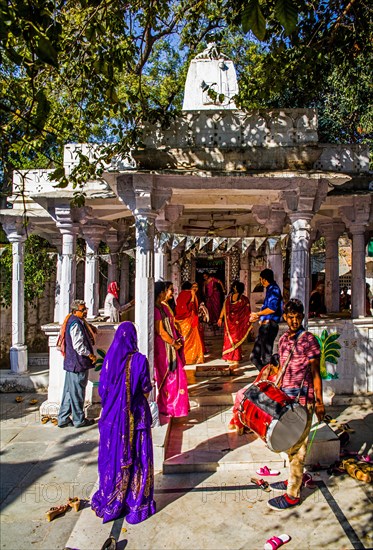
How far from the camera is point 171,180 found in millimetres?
6078

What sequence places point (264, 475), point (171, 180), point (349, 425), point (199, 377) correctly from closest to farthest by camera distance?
point (264, 475) < point (171, 180) < point (349, 425) < point (199, 377)

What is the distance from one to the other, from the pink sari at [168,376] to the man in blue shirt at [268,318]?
4.12ft

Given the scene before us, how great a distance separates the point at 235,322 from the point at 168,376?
325 cm

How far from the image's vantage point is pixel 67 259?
8.38 m

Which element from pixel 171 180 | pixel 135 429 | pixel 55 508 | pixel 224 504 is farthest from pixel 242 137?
pixel 55 508

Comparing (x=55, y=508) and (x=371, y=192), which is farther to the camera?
(x=371, y=192)

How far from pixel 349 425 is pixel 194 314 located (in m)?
3.95

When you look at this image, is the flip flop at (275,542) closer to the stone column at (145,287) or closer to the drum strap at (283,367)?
the drum strap at (283,367)

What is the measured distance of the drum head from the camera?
13.7 feet

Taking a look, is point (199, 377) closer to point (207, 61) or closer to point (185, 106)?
point (185, 106)

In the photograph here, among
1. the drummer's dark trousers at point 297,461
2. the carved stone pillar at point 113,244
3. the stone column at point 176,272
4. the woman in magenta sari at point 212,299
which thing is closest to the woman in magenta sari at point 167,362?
the drummer's dark trousers at point 297,461

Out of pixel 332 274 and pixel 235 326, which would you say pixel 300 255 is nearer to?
pixel 235 326

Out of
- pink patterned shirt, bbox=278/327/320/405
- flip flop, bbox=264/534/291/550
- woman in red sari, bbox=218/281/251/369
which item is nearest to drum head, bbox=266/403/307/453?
pink patterned shirt, bbox=278/327/320/405

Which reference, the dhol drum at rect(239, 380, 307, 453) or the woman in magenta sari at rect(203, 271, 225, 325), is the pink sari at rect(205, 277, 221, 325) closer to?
the woman in magenta sari at rect(203, 271, 225, 325)
